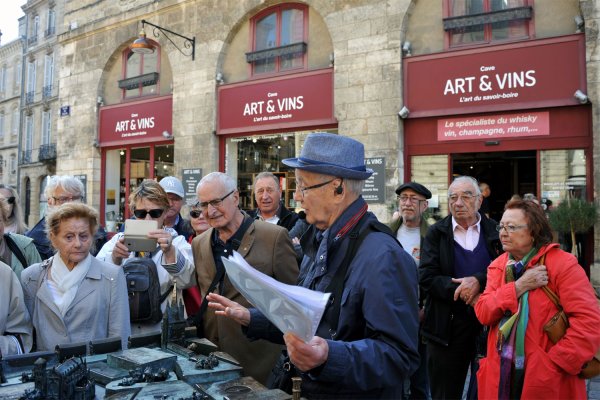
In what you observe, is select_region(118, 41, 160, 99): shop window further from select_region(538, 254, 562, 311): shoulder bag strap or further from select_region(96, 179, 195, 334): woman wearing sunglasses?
select_region(538, 254, 562, 311): shoulder bag strap

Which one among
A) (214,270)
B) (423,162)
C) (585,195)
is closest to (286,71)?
(423,162)

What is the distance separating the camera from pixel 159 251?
3.91m

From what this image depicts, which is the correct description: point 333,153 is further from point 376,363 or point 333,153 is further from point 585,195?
point 585,195

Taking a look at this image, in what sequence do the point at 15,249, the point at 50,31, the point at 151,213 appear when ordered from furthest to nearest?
1. the point at 50,31
2. the point at 151,213
3. the point at 15,249

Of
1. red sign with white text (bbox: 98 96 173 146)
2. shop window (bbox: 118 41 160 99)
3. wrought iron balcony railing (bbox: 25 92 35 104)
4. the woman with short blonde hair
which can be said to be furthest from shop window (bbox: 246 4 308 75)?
wrought iron balcony railing (bbox: 25 92 35 104)

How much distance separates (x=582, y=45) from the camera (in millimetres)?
8297

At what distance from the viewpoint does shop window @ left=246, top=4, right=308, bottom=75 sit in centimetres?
1132

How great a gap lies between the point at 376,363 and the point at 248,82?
10.7 m

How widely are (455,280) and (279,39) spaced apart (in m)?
9.05

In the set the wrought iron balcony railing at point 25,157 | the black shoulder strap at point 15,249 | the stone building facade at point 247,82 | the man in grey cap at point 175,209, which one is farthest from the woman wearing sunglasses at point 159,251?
the wrought iron balcony railing at point 25,157

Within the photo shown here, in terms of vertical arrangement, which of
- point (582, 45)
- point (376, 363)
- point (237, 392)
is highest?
point (582, 45)

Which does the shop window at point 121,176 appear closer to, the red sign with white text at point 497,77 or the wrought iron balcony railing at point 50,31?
the red sign with white text at point 497,77

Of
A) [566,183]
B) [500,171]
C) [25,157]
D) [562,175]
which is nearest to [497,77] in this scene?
[500,171]

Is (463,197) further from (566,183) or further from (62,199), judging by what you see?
(566,183)
